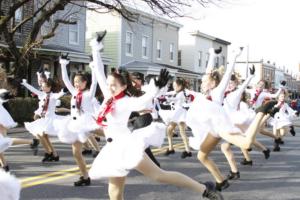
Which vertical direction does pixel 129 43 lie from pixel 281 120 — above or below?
above

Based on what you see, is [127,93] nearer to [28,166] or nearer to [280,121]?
[28,166]

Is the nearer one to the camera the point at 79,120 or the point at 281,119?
the point at 79,120

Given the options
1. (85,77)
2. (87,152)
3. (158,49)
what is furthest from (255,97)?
(158,49)

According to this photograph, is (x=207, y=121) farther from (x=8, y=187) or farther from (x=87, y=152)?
(x=87, y=152)

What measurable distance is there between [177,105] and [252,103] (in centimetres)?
307

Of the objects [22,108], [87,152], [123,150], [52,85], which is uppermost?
[52,85]

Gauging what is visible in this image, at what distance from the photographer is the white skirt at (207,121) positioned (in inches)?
281

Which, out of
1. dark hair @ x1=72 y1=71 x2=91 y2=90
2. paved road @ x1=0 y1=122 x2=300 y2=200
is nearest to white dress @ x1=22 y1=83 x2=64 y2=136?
paved road @ x1=0 y1=122 x2=300 y2=200

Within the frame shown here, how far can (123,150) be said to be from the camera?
5160 millimetres

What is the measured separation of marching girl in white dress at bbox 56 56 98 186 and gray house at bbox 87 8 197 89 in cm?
2278

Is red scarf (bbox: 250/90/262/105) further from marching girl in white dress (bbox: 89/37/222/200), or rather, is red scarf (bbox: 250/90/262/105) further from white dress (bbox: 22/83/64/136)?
marching girl in white dress (bbox: 89/37/222/200)

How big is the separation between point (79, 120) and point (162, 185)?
191 cm

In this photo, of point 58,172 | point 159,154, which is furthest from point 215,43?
point 58,172

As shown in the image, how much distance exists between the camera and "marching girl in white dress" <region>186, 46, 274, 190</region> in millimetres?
7086
